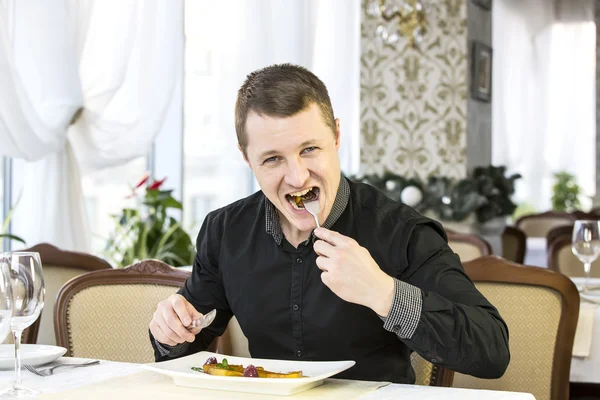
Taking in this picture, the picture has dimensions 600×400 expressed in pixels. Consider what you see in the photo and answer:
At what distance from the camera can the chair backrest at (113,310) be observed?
2326 millimetres

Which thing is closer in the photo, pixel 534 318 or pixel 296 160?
pixel 296 160

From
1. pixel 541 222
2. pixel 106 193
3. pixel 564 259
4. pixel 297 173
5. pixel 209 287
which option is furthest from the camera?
pixel 541 222

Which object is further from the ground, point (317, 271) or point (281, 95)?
point (281, 95)

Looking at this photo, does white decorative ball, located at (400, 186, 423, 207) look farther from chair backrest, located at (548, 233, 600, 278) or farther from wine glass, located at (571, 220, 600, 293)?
wine glass, located at (571, 220, 600, 293)

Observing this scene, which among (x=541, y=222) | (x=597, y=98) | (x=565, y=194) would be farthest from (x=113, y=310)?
(x=597, y=98)

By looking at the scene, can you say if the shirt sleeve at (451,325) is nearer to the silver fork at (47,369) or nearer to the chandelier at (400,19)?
the silver fork at (47,369)

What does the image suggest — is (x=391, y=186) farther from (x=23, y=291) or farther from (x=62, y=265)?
(x=23, y=291)

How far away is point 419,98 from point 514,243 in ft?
3.40

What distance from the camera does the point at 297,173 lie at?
1657mm

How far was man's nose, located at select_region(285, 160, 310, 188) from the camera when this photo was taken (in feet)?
5.44

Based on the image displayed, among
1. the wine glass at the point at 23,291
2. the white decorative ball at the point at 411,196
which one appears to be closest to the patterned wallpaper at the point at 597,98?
the white decorative ball at the point at 411,196

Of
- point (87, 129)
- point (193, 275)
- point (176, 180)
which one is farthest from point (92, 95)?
point (193, 275)

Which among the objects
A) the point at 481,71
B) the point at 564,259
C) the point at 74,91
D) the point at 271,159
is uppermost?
the point at 481,71

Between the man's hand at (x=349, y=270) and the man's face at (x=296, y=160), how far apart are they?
236 millimetres
